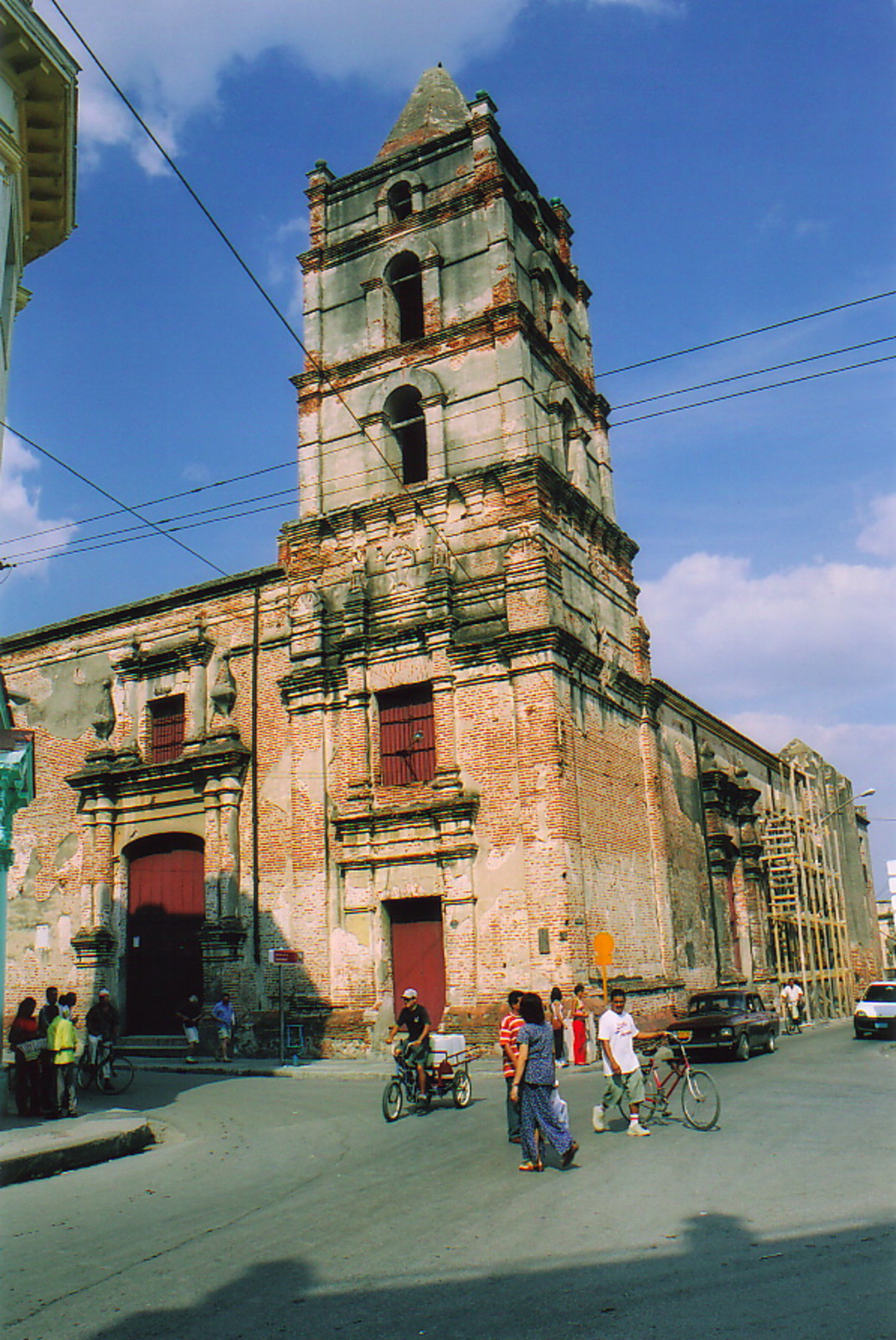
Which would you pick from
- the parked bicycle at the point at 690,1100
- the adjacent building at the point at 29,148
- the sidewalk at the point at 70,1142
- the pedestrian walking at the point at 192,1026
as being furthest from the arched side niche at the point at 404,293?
the sidewalk at the point at 70,1142

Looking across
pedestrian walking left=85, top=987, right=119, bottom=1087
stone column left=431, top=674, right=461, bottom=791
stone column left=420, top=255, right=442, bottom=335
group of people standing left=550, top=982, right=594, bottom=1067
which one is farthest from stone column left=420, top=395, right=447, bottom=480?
pedestrian walking left=85, top=987, right=119, bottom=1087

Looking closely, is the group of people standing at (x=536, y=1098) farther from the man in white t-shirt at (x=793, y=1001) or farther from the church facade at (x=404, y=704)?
the man in white t-shirt at (x=793, y=1001)

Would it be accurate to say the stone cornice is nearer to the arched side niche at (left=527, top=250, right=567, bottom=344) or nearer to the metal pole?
the metal pole

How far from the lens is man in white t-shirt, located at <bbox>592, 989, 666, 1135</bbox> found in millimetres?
10570

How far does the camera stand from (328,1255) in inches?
258

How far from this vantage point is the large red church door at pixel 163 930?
22688 mm

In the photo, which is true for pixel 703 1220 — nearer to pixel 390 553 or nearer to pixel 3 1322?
pixel 3 1322

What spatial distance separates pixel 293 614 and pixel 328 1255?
17.4m

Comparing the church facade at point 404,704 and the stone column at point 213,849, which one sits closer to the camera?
the church facade at point 404,704

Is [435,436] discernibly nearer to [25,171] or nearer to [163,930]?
[25,171]

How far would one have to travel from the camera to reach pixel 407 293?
2533cm

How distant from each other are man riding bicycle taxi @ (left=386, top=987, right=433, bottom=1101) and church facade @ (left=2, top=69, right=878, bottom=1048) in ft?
17.5

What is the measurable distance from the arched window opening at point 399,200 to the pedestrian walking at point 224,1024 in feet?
61.7

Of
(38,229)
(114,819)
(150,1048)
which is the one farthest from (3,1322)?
(114,819)
